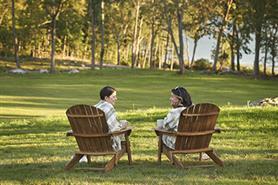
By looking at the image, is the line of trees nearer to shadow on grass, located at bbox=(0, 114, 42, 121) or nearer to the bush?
the bush

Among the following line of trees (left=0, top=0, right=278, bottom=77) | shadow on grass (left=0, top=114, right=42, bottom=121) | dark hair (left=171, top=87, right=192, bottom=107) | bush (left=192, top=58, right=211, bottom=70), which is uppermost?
line of trees (left=0, top=0, right=278, bottom=77)

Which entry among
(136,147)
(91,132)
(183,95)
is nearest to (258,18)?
(136,147)

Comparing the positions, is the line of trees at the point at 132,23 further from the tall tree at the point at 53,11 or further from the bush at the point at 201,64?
the bush at the point at 201,64

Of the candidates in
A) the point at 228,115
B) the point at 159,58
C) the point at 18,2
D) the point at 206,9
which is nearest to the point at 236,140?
the point at 228,115

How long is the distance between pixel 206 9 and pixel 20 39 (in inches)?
1029

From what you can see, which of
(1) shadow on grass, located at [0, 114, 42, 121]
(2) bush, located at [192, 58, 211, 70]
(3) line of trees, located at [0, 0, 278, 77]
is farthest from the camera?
(2) bush, located at [192, 58, 211, 70]

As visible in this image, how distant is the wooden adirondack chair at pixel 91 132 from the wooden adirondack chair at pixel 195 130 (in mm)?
989

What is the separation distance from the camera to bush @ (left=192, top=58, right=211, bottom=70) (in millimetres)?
66375

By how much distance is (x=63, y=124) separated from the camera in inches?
645

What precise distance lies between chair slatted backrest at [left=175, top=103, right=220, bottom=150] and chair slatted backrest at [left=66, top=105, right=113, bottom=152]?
48.5 inches

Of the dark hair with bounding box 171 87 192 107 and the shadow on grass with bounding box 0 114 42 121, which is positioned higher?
the dark hair with bounding box 171 87 192 107

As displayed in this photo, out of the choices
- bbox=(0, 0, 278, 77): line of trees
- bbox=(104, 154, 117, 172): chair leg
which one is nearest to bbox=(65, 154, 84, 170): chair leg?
bbox=(104, 154, 117, 172): chair leg

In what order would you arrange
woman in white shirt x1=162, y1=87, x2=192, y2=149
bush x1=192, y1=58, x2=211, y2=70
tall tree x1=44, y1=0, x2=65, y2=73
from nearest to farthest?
1. woman in white shirt x1=162, y1=87, x2=192, y2=149
2. tall tree x1=44, y1=0, x2=65, y2=73
3. bush x1=192, y1=58, x2=211, y2=70

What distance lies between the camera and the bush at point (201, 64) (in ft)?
218
